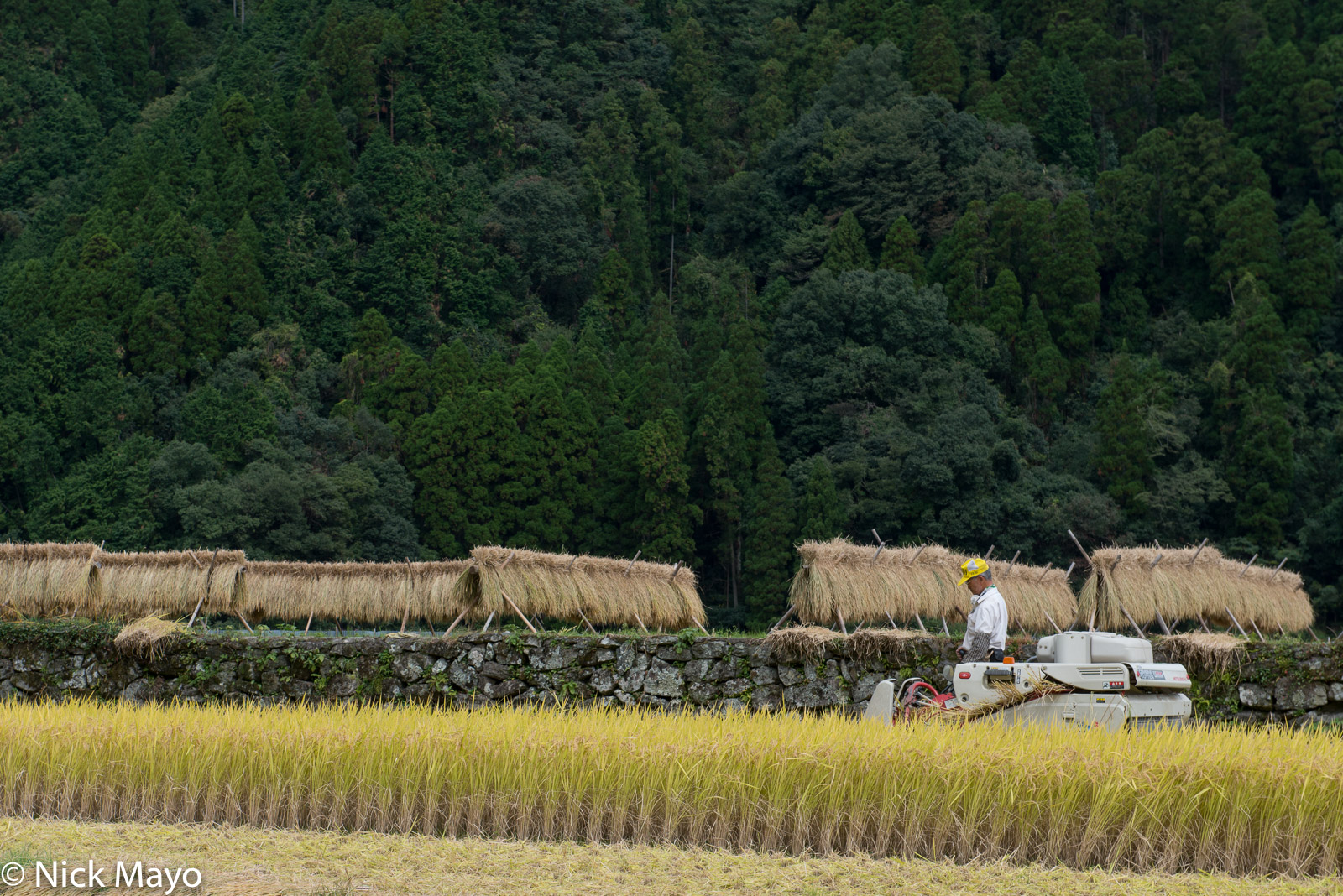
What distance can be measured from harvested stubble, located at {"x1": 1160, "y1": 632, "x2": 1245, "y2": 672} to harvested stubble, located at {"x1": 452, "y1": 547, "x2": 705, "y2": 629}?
5960 millimetres

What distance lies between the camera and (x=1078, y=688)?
28.2ft

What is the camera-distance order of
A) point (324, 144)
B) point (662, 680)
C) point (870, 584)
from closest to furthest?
point (662, 680) → point (870, 584) → point (324, 144)

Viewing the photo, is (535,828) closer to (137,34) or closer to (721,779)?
(721,779)

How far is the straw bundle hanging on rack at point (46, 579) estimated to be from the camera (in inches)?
616

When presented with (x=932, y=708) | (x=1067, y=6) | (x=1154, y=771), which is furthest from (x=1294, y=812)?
(x=1067, y=6)

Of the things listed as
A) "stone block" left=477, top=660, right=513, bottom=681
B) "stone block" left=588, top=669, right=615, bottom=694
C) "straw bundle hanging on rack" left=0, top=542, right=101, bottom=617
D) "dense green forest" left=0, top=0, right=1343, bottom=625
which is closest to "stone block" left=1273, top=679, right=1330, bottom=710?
"stone block" left=588, top=669, right=615, bottom=694

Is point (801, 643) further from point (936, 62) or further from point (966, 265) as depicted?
point (936, 62)

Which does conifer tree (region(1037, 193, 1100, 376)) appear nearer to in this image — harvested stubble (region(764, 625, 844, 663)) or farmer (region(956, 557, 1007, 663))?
harvested stubble (region(764, 625, 844, 663))

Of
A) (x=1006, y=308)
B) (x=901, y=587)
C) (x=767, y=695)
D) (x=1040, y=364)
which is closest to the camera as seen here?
(x=767, y=695)

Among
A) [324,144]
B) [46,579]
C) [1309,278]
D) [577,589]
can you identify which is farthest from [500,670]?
[324,144]

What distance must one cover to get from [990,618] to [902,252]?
4351 centimetres

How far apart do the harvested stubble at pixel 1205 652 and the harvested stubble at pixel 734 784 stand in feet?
11.1

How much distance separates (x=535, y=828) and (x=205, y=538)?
32.3 metres

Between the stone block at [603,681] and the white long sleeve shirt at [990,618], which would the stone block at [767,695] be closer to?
the stone block at [603,681]
